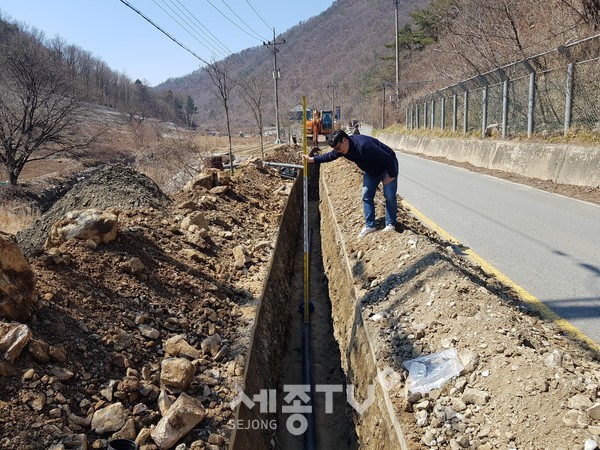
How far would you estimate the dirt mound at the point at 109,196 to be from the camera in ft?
25.3

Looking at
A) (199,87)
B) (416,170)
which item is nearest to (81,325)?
(416,170)

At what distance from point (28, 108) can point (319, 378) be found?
65.1 ft

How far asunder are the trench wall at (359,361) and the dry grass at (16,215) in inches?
324

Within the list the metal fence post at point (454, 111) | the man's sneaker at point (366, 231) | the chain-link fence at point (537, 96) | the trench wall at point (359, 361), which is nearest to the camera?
the trench wall at point (359, 361)

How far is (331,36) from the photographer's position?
17012cm

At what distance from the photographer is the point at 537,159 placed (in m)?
12.0

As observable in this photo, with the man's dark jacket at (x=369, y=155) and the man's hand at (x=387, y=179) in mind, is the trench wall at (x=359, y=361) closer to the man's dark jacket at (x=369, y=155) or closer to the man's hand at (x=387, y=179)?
the man's hand at (x=387, y=179)

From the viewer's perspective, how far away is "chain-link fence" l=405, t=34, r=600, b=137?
37.0ft

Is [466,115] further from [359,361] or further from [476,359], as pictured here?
[476,359]

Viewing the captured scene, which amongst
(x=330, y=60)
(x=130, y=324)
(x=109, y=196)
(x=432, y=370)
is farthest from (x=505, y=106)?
(x=330, y=60)

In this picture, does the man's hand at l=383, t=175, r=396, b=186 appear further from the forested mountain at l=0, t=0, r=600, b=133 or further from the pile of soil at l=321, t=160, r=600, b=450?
the forested mountain at l=0, t=0, r=600, b=133

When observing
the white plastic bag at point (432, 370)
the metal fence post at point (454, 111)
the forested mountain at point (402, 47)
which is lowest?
the white plastic bag at point (432, 370)

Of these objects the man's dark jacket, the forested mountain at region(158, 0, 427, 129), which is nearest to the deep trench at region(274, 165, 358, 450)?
the man's dark jacket

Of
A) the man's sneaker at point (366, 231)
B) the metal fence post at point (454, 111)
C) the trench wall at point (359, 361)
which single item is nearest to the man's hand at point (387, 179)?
the man's sneaker at point (366, 231)
